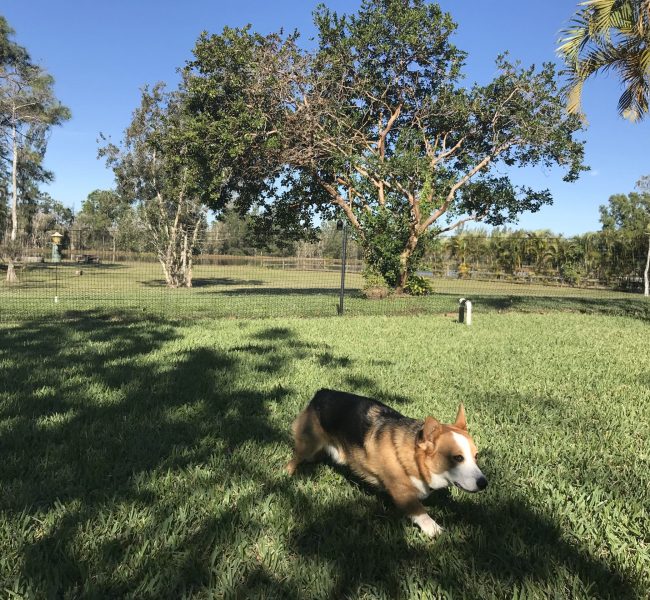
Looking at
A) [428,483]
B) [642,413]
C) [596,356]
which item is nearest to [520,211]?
[596,356]

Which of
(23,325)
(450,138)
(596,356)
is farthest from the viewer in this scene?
(450,138)

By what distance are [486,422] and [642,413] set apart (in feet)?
5.28

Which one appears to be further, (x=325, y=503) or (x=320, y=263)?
(x=320, y=263)

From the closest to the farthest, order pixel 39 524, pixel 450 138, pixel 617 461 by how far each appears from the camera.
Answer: pixel 39 524
pixel 617 461
pixel 450 138

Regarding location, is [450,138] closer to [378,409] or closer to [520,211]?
[520,211]

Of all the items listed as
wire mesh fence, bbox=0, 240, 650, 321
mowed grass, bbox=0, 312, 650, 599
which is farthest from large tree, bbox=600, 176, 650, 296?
mowed grass, bbox=0, 312, 650, 599

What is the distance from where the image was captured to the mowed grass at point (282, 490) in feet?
6.21

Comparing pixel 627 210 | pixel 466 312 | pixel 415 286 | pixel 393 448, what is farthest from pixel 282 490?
pixel 627 210

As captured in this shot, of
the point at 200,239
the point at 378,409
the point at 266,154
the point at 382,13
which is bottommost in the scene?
the point at 378,409

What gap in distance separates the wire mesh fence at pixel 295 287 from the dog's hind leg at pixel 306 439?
841 centimetres

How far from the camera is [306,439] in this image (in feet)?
9.02

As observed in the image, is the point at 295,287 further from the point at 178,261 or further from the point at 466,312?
the point at 466,312

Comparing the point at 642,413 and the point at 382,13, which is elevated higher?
the point at 382,13

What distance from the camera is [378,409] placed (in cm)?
270
